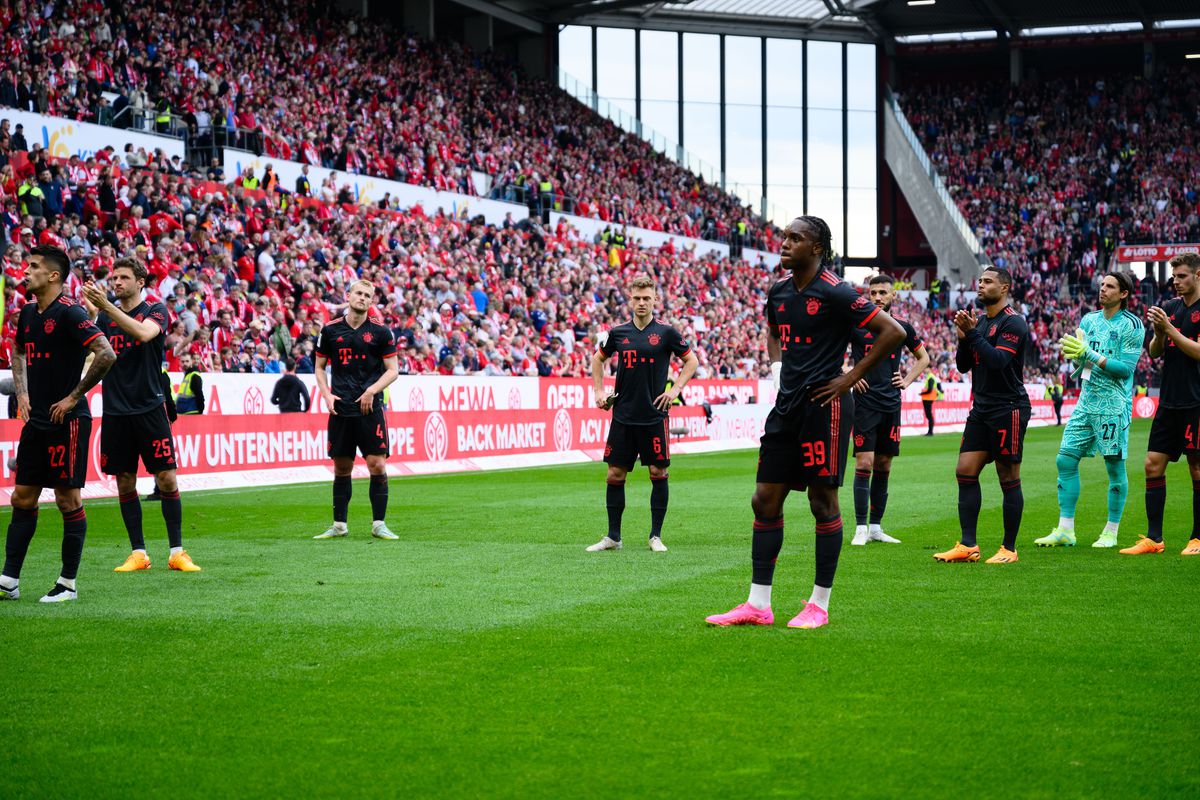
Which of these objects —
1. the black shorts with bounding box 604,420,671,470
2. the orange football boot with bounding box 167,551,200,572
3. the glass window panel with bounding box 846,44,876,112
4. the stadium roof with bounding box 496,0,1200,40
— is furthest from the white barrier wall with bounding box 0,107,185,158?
the glass window panel with bounding box 846,44,876,112

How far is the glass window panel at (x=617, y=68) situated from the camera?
59688mm

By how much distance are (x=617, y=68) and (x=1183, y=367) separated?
170 ft

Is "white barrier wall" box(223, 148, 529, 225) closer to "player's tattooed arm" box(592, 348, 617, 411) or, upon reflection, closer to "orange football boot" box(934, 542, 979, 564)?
"player's tattooed arm" box(592, 348, 617, 411)

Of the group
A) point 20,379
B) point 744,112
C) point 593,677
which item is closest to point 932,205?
point 744,112

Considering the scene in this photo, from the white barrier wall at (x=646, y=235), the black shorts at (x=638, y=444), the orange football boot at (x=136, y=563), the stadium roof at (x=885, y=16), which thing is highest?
the stadium roof at (x=885, y=16)

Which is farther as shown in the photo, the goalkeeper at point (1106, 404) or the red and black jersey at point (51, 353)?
the goalkeeper at point (1106, 404)

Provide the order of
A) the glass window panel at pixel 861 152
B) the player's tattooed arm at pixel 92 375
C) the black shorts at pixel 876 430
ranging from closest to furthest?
the player's tattooed arm at pixel 92 375 < the black shorts at pixel 876 430 < the glass window panel at pixel 861 152

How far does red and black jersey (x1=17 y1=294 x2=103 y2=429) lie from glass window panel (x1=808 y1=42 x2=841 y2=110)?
60658 mm

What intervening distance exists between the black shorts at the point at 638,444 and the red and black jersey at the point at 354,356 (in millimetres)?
2391

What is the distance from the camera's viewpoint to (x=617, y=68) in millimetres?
60406

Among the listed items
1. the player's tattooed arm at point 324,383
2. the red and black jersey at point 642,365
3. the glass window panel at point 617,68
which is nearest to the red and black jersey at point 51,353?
the player's tattooed arm at point 324,383

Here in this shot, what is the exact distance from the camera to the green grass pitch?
4.54m

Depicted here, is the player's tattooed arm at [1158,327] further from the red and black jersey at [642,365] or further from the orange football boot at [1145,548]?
the red and black jersey at [642,365]

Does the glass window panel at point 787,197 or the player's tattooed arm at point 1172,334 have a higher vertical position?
the glass window panel at point 787,197
